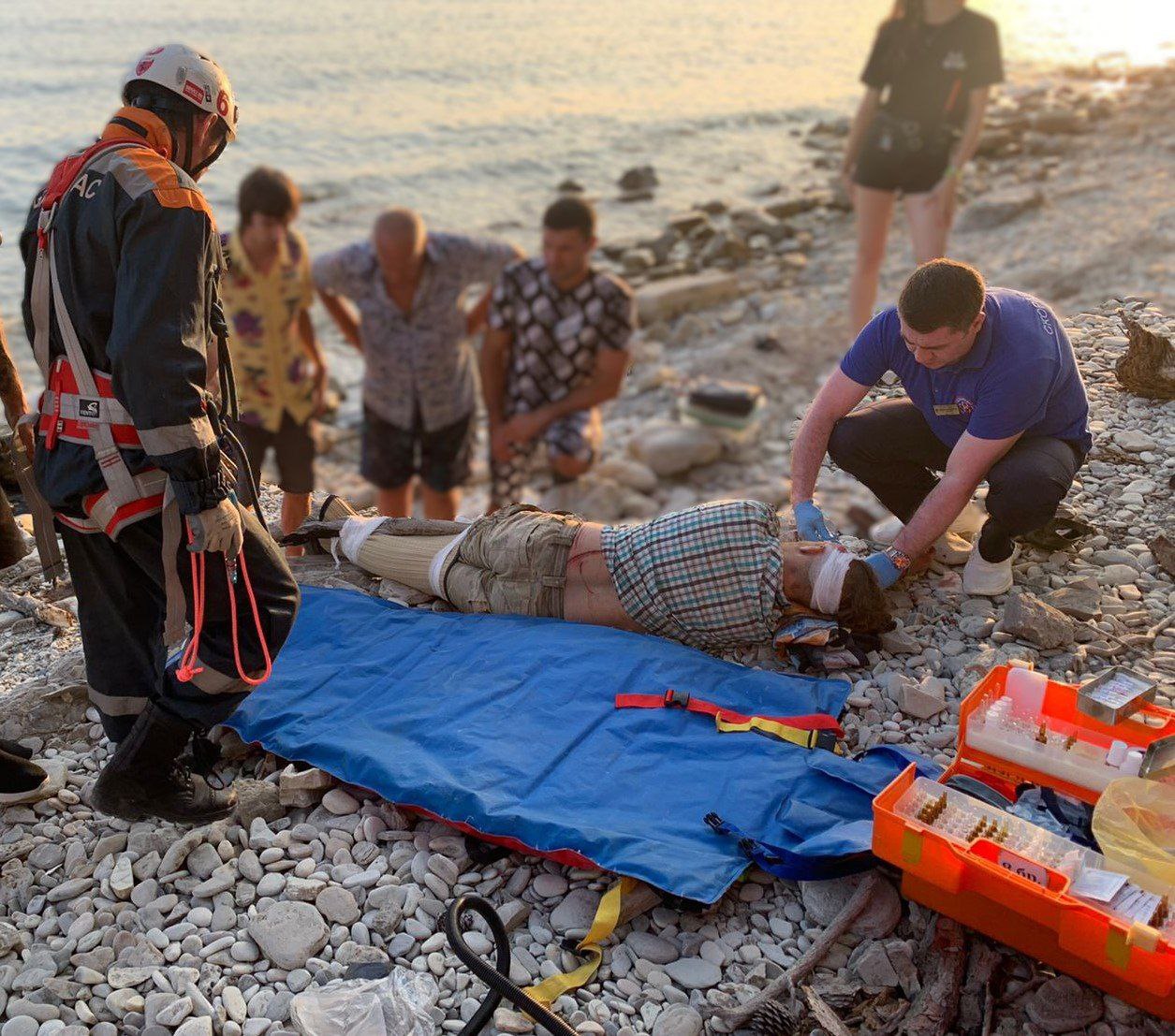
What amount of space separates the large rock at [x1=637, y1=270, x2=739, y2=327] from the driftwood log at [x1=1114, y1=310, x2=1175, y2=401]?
6661 mm

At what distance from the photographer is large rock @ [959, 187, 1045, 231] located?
511 inches

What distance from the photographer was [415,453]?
6.02 m

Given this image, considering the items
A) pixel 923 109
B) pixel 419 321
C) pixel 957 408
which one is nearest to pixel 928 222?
pixel 923 109

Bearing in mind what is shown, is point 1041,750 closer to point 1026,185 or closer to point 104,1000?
point 104,1000

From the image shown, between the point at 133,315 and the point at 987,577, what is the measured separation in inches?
123

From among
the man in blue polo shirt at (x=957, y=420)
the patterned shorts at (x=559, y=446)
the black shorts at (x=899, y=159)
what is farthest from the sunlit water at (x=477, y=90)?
the man in blue polo shirt at (x=957, y=420)

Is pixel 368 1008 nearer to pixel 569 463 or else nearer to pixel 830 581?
pixel 830 581

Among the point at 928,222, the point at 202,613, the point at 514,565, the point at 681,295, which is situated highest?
the point at 928,222

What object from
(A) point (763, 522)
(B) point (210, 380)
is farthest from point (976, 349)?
(B) point (210, 380)

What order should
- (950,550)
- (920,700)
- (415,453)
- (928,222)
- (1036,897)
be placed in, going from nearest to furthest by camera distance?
(1036,897), (920,700), (950,550), (415,453), (928,222)

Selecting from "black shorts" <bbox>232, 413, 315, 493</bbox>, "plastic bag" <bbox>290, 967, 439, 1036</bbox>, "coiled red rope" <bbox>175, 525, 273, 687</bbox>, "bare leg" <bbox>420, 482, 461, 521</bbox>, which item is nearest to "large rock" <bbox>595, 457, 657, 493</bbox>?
"bare leg" <bbox>420, 482, 461, 521</bbox>

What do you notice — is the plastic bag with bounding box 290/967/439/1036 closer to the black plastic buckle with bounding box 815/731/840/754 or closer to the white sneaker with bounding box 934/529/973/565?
the black plastic buckle with bounding box 815/731/840/754

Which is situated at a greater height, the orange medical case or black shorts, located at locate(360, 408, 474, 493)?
the orange medical case

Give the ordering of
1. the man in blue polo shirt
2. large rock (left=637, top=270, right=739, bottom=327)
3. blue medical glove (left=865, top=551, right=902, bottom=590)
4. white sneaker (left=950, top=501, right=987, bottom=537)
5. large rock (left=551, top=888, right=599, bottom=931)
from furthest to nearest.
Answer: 1. large rock (left=637, top=270, right=739, bottom=327)
2. white sneaker (left=950, top=501, right=987, bottom=537)
3. blue medical glove (left=865, top=551, right=902, bottom=590)
4. the man in blue polo shirt
5. large rock (left=551, top=888, right=599, bottom=931)
